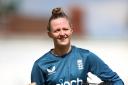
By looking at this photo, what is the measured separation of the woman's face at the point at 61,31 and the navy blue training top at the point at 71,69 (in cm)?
11

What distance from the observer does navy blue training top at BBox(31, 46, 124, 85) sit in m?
4.21

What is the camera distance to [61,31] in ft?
13.7

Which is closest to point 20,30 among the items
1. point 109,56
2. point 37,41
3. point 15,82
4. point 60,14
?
point 37,41

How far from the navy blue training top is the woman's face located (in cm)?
11

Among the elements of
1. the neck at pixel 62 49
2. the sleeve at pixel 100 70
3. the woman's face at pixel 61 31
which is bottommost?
the sleeve at pixel 100 70

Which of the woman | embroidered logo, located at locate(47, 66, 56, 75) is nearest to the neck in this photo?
the woman

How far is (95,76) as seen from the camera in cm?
428

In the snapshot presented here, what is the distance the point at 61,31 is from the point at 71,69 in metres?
0.27

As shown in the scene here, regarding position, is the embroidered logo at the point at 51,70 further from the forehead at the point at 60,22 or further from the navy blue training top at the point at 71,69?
the forehead at the point at 60,22

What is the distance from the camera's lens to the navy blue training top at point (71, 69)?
421 cm

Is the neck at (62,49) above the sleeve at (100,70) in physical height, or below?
above

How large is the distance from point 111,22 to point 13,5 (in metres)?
1.93

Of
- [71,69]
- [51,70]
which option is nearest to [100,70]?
[71,69]

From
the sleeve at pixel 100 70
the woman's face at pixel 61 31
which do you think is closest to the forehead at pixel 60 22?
the woman's face at pixel 61 31
